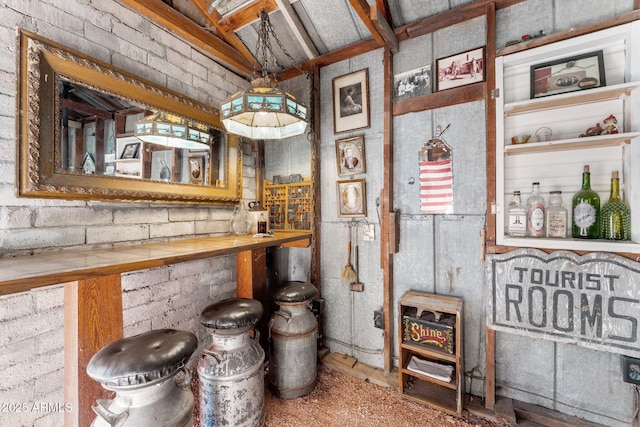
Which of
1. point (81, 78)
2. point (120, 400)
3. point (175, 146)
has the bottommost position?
point (120, 400)

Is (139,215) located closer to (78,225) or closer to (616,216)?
(78,225)

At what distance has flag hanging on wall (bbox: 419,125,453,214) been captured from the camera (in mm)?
2221

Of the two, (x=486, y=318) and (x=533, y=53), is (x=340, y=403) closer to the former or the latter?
(x=486, y=318)

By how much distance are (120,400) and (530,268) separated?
103 inches

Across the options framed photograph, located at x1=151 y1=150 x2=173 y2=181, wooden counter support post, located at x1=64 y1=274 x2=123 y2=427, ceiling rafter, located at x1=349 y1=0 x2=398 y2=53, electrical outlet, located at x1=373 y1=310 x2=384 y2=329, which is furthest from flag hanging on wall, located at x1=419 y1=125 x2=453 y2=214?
wooden counter support post, located at x1=64 y1=274 x2=123 y2=427

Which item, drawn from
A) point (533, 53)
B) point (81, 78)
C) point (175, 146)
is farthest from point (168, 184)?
point (533, 53)

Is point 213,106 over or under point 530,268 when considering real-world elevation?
over

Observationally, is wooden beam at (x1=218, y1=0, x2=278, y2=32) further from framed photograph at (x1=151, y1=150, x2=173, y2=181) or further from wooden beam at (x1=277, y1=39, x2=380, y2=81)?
framed photograph at (x1=151, y1=150, x2=173, y2=181)

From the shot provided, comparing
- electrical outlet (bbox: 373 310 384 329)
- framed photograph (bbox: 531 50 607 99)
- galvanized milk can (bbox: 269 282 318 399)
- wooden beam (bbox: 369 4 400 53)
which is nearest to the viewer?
framed photograph (bbox: 531 50 607 99)

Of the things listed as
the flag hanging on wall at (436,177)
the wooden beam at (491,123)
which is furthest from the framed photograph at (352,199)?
the wooden beam at (491,123)

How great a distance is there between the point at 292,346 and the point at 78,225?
5.78ft

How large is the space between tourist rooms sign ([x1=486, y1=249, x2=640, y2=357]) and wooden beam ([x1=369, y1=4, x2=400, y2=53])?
196 cm

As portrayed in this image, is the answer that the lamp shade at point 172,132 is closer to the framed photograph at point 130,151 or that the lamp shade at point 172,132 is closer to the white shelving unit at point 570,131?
the framed photograph at point 130,151

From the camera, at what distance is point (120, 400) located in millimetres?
1301
